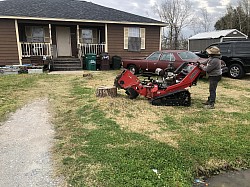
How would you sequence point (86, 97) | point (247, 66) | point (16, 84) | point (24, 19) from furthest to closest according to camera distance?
point (24, 19)
point (247, 66)
point (16, 84)
point (86, 97)

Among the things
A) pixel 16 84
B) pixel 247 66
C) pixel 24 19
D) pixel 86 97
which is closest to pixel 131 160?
pixel 86 97

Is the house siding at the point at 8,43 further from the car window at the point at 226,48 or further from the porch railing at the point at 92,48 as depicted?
the car window at the point at 226,48

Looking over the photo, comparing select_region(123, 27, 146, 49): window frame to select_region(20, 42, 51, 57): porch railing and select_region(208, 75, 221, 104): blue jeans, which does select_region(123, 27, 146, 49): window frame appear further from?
select_region(208, 75, 221, 104): blue jeans

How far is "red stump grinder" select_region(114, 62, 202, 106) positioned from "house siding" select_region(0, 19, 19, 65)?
1013 centimetres

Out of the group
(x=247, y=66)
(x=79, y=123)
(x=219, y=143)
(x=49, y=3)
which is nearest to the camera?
(x=219, y=143)

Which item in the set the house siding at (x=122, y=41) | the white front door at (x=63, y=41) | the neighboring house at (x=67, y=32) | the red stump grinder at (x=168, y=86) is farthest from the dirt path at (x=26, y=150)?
the white front door at (x=63, y=41)

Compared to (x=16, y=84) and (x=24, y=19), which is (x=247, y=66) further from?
(x=24, y=19)

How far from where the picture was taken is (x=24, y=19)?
46.5 feet

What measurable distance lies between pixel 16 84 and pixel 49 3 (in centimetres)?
1002

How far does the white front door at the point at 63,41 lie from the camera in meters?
16.2

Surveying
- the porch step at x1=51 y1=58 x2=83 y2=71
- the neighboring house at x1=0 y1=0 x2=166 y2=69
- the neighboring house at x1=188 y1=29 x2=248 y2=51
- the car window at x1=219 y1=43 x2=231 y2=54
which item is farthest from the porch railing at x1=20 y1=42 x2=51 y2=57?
the neighboring house at x1=188 y1=29 x2=248 y2=51

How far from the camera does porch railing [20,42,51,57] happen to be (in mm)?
14758

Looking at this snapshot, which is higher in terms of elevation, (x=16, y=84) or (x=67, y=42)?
(x=67, y=42)

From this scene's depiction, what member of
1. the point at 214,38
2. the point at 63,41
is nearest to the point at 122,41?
the point at 63,41
